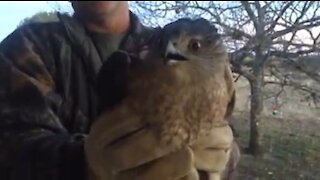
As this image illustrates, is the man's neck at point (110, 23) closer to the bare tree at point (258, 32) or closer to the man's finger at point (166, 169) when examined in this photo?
the bare tree at point (258, 32)

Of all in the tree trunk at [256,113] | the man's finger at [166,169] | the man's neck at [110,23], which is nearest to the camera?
the man's neck at [110,23]

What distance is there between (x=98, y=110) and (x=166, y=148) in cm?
11

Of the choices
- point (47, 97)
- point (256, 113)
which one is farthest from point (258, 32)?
point (47, 97)

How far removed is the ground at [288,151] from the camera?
3.31 feet

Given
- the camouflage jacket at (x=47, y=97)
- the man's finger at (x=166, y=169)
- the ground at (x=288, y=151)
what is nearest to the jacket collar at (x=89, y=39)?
the camouflage jacket at (x=47, y=97)

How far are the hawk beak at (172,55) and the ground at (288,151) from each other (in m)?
0.41

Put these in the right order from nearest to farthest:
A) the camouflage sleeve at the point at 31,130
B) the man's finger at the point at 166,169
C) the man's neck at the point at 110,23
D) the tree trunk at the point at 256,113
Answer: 1. the man's neck at the point at 110,23
2. the man's finger at the point at 166,169
3. the camouflage sleeve at the point at 31,130
4. the tree trunk at the point at 256,113

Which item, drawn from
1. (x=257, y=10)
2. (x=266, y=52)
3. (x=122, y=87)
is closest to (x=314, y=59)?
(x=266, y=52)

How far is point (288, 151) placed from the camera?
104 centimetres

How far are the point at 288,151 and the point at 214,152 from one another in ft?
1.22

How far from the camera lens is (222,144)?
28.0 inches

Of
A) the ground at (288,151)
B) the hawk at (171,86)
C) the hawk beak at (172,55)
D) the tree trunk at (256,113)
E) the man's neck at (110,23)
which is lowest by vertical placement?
the ground at (288,151)

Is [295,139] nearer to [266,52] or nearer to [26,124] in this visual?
[266,52]

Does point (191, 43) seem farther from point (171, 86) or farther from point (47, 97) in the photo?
point (47, 97)
